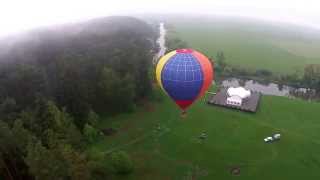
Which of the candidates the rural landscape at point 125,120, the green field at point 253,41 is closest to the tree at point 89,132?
the rural landscape at point 125,120

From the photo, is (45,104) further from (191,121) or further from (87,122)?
(191,121)

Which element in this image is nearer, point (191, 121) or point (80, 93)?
point (80, 93)

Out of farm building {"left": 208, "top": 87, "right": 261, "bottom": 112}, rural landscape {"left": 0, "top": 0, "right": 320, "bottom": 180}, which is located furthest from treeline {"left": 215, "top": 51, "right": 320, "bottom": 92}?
farm building {"left": 208, "top": 87, "right": 261, "bottom": 112}

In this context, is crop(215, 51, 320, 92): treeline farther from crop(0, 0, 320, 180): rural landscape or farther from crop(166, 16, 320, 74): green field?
crop(166, 16, 320, 74): green field

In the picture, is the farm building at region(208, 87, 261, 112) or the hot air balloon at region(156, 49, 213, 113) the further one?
the farm building at region(208, 87, 261, 112)

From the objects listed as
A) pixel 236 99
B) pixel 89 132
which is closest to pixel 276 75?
pixel 236 99

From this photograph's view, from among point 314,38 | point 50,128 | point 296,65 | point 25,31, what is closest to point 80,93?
point 50,128
